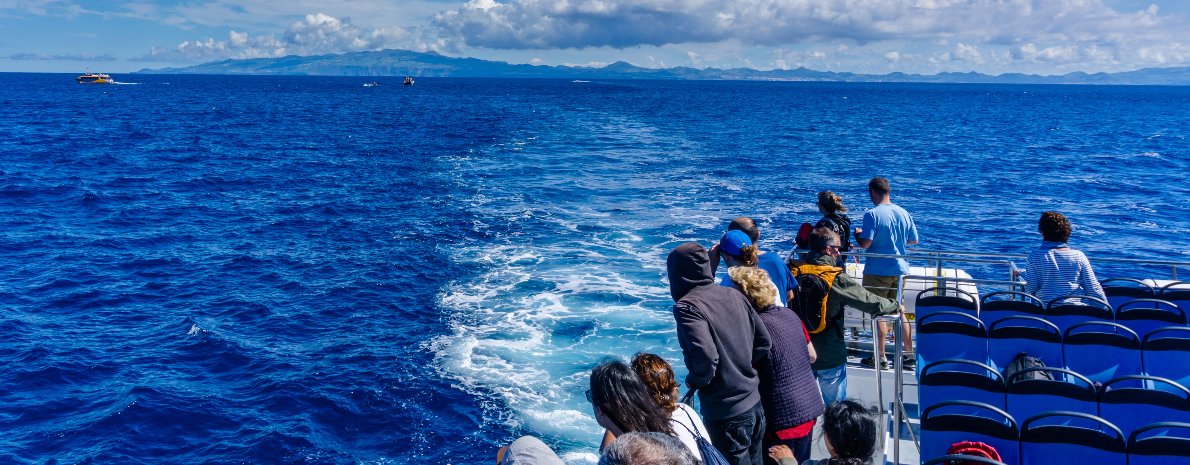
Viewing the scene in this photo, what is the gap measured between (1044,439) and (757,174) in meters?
31.2

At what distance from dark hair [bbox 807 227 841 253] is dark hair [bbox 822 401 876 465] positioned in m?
2.18

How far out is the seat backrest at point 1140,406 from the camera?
13.4ft

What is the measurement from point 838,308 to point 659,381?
7.76ft

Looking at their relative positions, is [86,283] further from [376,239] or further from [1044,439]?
[1044,439]

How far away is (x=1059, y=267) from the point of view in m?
6.33

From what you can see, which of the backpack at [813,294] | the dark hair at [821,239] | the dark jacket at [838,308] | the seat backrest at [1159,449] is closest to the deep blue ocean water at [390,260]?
the dark jacket at [838,308]

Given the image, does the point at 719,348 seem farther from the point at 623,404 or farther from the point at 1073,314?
the point at 1073,314

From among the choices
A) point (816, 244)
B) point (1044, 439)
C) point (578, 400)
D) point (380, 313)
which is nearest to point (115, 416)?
point (380, 313)

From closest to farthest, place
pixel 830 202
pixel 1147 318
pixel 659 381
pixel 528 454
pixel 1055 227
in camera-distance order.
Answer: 1. pixel 528 454
2. pixel 659 381
3. pixel 1147 318
4. pixel 1055 227
5. pixel 830 202

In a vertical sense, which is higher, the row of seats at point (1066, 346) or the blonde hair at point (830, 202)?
the blonde hair at point (830, 202)

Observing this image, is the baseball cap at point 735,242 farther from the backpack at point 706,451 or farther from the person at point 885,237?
the person at point 885,237

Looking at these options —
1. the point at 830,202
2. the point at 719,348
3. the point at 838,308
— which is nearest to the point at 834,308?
the point at 838,308

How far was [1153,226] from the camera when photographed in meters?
25.0

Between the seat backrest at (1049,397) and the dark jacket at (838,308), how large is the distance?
1.05 meters
